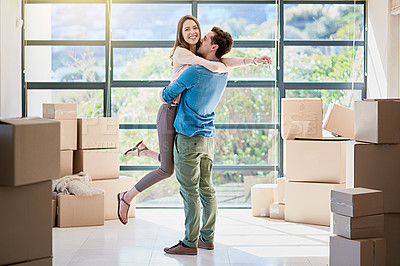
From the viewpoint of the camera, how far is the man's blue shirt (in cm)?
352

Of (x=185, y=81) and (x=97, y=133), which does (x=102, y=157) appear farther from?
(x=185, y=81)

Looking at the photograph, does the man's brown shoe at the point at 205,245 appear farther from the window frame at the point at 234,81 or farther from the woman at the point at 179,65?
the window frame at the point at 234,81

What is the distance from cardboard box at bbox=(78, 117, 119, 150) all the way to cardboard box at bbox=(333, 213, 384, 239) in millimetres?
2480

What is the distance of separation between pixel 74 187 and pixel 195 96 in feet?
5.09

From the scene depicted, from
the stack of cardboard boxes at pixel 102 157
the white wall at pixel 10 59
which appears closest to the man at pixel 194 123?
the stack of cardboard boxes at pixel 102 157

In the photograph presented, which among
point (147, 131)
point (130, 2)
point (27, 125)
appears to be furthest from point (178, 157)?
point (130, 2)

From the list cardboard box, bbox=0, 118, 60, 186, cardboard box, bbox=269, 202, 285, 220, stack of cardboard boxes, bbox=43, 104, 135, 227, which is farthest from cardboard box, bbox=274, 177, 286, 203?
cardboard box, bbox=0, 118, 60, 186

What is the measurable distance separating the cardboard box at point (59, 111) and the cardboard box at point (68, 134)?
5cm

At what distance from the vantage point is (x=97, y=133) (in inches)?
194

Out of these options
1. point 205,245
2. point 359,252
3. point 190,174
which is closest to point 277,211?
point 205,245

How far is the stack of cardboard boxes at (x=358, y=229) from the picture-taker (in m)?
2.92

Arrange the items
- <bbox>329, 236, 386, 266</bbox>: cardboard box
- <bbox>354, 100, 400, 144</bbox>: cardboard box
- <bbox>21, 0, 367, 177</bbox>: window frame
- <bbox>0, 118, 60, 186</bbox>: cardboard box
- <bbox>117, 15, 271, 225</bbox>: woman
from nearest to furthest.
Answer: <bbox>0, 118, 60, 186</bbox>: cardboard box < <bbox>329, 236, 386, 266</bbox>: cardboard box < <bbox>354, 100, 400, 144</bbox>: cardboard box < <bbox>117, 15, 271, 225</bbox>: woman < <bbox>21, 0, 367, 177</bbox>: window frame

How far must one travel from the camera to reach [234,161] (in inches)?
220

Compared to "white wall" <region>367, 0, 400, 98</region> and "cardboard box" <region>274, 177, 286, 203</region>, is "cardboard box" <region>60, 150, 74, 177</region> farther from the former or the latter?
"white wall" <region>367, 0, 400, 98</region>
